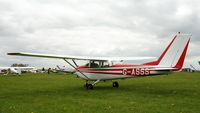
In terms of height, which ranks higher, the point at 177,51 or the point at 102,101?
the point at 177,51

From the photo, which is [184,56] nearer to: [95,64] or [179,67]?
[179,67]

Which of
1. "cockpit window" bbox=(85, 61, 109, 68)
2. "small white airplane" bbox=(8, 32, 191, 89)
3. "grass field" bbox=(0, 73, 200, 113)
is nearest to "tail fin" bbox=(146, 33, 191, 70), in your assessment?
"small white airplane" bbox=(8, 32, 191, 89)

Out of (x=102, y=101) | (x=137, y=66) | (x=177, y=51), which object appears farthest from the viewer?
(x=137, y=66)

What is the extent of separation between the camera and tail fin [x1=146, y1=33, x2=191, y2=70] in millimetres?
11273

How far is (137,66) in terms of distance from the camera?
1348 cm

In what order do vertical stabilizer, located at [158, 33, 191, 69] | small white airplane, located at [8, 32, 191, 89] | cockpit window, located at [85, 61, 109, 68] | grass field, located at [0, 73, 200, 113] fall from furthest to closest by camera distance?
cockpit window, located at [85, 61, 109, 68]
small white airplane, located at [8, 32, 191, 89]
vertical stabilizer, located at [158, 33, 191, 69]
grass field, located at [0, 73, 200, 113]

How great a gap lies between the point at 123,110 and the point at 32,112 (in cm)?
297

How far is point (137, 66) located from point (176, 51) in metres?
2.77

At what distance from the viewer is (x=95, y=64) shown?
15.4 meters

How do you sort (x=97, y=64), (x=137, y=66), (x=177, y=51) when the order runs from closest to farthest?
(x=177, y=51) → (x=137, y=66) → (x=97, y=64)

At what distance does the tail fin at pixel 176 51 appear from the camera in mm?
11273

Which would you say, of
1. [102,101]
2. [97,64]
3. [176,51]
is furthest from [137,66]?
[102,101]

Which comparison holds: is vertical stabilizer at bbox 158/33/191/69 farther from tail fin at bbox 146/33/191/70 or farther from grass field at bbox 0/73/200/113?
grass field at bbox 0/73/200/113

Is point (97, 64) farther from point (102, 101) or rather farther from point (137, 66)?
point (102, 101)
